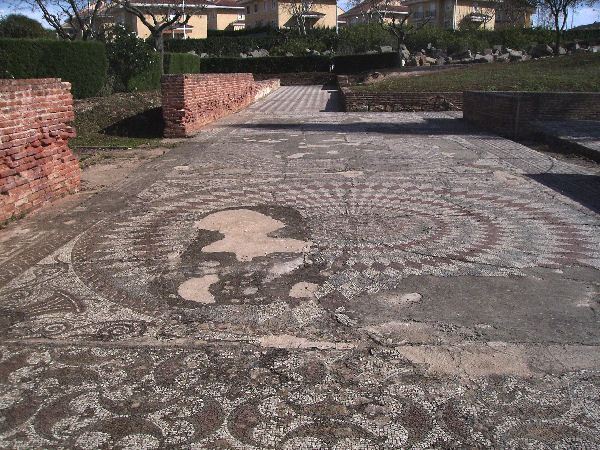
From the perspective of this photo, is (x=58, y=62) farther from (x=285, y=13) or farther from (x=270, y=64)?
(x=285, y=13)

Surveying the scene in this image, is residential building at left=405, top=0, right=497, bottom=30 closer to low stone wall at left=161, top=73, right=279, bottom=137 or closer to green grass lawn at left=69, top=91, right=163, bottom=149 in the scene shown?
low stone wall at left=161, top=73, right=279, bottom=137

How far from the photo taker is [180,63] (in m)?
28.6

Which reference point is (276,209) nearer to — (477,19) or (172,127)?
(172,127)

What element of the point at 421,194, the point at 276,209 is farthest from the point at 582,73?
the point at 276,209

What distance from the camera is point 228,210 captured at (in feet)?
20.2

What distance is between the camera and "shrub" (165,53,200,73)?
86.1 feet

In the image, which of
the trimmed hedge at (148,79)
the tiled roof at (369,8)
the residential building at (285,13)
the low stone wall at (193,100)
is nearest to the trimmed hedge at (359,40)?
the tiled roof at (369,8)

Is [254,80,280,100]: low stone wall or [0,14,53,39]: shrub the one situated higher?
[0,14,53,39]: shrub

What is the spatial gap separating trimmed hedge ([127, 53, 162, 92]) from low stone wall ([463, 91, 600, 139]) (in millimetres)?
Result: 10169

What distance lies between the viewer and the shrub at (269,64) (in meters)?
42.5

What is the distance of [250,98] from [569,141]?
47.0 feet

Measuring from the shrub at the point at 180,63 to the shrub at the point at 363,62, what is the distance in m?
11.5

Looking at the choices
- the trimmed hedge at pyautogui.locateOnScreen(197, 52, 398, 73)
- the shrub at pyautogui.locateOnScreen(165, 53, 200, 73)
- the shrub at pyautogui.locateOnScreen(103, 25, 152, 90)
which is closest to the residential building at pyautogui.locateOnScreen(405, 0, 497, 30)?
the trimmed hedge at pyautogui.locateOnScreen(197, 52, 398, 73)

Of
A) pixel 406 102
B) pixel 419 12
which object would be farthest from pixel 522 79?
pixel 419 12
